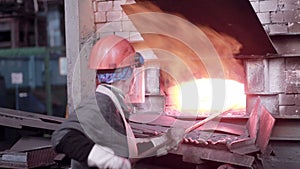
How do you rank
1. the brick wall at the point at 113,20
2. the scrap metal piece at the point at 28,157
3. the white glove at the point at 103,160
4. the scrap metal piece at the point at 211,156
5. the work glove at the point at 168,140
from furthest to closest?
the brick wall at the point at 113,20, the scrap metal piece at the point at 28,157, the scrap metal piece at the point at 211,156, the work glove at the point at 168,140, the white glove at the point at 103,160

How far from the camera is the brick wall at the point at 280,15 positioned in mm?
4414

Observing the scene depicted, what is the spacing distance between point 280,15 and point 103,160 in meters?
2.46

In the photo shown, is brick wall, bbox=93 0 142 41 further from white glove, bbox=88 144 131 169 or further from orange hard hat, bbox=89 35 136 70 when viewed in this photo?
white glove, bbox=88 144 131 169

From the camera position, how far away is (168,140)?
3.50 m

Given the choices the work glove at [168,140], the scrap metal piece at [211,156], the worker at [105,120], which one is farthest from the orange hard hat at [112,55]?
the scrap metal piece at [211,156]

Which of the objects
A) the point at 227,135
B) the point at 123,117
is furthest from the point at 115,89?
the point at 227,135

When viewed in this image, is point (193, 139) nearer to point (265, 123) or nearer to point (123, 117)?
point (265, 123)

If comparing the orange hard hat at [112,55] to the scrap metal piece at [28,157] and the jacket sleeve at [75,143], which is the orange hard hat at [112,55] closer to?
the jacket sleeve at [75,143]

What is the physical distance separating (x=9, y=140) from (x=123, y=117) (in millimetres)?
3418

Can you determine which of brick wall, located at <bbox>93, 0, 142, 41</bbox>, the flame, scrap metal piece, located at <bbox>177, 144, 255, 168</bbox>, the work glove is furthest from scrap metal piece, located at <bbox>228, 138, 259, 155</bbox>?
brick wall, located at <bbox>93, 0, 142, 41</bbox>

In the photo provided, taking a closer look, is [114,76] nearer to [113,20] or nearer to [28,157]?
[28,157]

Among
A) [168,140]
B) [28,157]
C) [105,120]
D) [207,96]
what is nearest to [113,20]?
[207,96]

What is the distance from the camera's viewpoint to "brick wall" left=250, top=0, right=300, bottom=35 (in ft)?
14.5

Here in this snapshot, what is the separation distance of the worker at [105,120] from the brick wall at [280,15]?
172 cm
